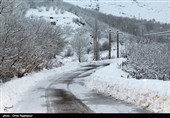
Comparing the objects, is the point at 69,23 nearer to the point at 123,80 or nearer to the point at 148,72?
the point at 148,72

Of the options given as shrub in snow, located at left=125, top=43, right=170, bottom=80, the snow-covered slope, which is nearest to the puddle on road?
shrub in snow, located at left=125, top=43, right=170, bottom=80

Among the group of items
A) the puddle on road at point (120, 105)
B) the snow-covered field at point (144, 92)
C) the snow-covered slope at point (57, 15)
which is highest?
the snow-covered slope at point (57, 15)

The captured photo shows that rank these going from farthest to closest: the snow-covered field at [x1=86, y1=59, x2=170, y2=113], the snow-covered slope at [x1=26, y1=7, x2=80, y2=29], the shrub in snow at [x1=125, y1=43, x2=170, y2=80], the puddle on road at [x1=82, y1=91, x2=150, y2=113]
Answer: the snow-covered slope at [x1=26, y1=7, x2=80, y2=29]
the shrub in snow at [x1=125, y1=43, x2=170, y2=80]
the puddle on road at [x1=82, y1=91, x2=150, y2=113]
the snow-covered field at [x1=86, y1=59, x2=170, y2=113]

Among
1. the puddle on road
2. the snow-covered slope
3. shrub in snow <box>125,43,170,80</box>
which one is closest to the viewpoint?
the puddle on road

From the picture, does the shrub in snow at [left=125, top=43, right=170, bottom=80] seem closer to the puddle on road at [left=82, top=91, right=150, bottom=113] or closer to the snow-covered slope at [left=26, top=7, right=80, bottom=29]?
the puddle on road at [left=82, top=91, right=150, bottom=113]

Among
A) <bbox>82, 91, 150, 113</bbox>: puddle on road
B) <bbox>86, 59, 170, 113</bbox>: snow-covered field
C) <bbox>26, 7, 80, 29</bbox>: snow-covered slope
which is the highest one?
<bbox>26, 7, 80, 29</bbox>: snow-covered slope

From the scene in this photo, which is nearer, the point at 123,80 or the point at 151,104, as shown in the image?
the point at 151,104

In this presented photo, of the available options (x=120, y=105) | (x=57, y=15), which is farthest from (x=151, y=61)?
(x=57, y=15)

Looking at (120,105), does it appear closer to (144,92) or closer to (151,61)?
(144,92)

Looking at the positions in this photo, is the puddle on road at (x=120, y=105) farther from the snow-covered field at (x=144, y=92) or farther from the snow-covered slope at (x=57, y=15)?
the snow-covered slope at (x=57, y=15)

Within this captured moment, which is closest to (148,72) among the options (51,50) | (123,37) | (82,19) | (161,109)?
(51,50)

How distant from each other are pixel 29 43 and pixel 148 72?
10.4 m

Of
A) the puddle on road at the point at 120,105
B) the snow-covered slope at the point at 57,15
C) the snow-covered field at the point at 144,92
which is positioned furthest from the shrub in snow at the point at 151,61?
the snow-covered slope at the point at 57,15

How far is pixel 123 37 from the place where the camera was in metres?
139
